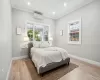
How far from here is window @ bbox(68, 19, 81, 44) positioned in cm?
381

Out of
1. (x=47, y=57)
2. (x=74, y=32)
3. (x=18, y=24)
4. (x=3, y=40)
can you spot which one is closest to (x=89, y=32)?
(x=74, y=32)

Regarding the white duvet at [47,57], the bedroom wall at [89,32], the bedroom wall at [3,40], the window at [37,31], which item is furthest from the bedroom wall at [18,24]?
the bedroom wall at [89,32]

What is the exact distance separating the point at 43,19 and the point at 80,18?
268 cm

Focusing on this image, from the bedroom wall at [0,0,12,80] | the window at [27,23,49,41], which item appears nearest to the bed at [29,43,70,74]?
the bedroom wall at [0,0,12,80]

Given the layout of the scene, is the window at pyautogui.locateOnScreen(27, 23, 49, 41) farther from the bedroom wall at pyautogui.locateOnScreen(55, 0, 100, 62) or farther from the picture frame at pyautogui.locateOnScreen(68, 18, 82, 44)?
the bedroom wall at pyautogui.locateOnScreen(55, 0, 100, 62)

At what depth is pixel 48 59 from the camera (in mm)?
2189

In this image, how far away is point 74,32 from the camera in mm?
4168

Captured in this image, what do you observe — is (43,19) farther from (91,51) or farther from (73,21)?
(91,51)

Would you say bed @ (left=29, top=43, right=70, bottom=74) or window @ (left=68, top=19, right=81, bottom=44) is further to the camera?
window @ (left=68, top=19, right=81, bottom=44)

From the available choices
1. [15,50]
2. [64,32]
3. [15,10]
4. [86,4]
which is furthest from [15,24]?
[86,4]

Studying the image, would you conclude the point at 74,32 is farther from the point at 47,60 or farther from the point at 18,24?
the point at 18,24

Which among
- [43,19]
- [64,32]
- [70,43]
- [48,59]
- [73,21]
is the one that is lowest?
[48,59]

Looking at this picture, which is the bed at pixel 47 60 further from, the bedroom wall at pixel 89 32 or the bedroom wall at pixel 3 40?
the bedroom wall at pixel 89 32

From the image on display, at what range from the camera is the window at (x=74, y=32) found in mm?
3812
